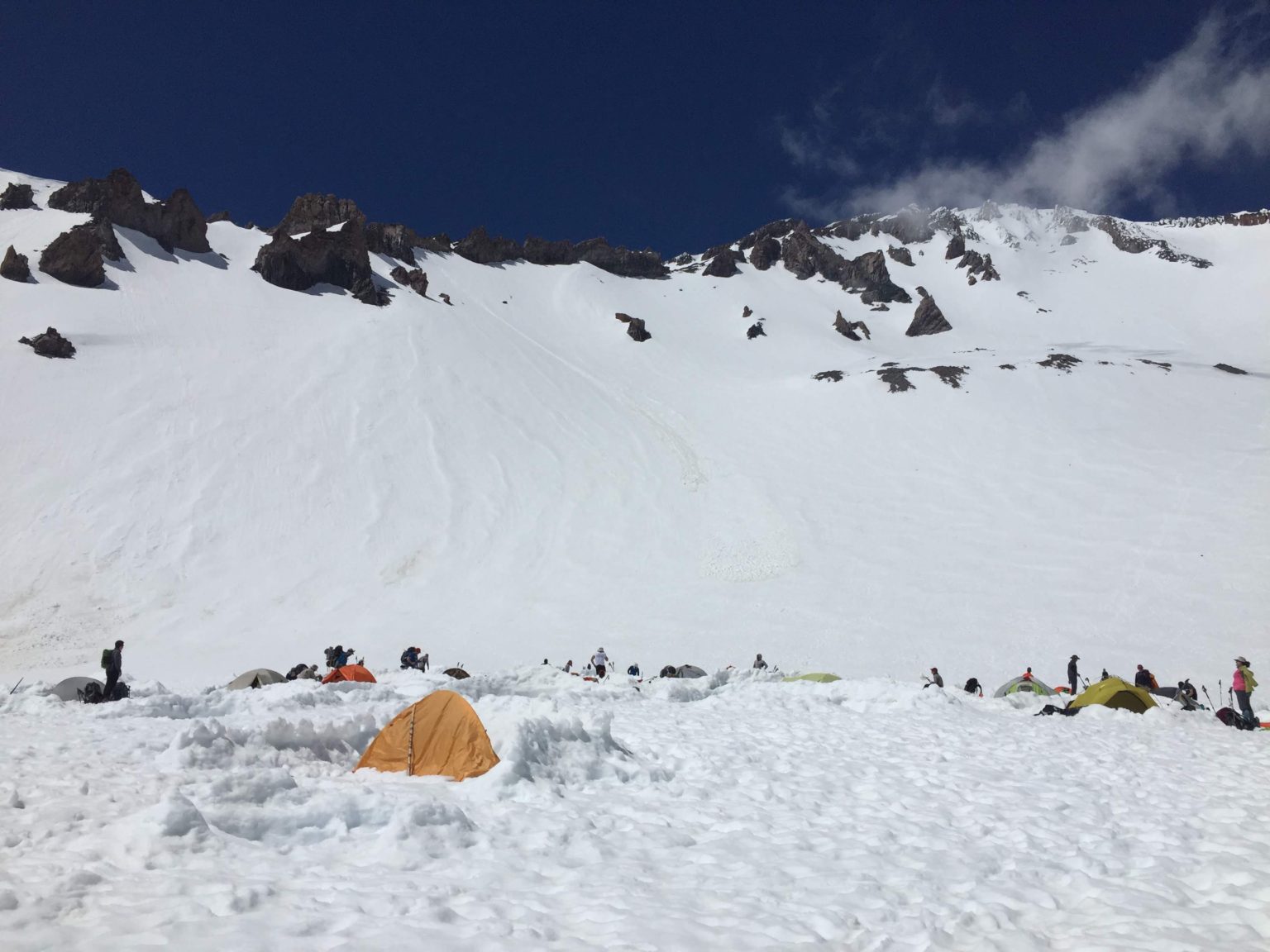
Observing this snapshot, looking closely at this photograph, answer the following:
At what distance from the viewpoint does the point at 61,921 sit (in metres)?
3.62

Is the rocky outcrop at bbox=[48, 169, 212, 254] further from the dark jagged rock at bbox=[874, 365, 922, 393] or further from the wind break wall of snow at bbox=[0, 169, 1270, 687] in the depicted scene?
the dark jagged rock at bbox=[874, 365, 922, 393]

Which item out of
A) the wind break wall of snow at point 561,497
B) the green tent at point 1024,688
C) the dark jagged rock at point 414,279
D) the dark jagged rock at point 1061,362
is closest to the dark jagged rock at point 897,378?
the wind break wall of snow at point 561,497

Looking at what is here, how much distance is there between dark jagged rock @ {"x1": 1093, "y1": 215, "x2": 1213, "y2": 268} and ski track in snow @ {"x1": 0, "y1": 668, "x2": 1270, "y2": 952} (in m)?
112

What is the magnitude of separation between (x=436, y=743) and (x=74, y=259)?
4620 centimetres

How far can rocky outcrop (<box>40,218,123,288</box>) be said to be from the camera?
1537 inches

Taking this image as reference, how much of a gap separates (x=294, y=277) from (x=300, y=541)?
30.9 meters

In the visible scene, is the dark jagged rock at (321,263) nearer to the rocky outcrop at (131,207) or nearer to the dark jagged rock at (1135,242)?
the rocky outcrop at (131,207)

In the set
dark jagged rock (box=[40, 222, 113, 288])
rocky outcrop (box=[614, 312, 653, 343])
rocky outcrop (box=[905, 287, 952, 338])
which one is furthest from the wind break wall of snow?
rocky outcrop (box=[905, 287, 952, 338])

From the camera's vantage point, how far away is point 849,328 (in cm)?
7119

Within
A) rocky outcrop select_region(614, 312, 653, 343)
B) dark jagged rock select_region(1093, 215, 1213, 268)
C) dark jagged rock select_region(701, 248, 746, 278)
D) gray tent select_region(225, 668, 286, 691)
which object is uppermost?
dark jagged rock select_region(1093, 215, 1213, 268)

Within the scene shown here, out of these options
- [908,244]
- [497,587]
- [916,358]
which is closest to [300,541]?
[497,587]

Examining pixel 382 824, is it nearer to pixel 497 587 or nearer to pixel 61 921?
pixel 61 921

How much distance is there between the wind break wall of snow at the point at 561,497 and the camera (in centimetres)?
2245

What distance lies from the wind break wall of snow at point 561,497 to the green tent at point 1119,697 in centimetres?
634
